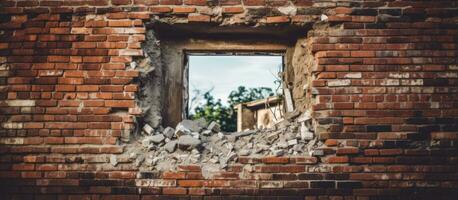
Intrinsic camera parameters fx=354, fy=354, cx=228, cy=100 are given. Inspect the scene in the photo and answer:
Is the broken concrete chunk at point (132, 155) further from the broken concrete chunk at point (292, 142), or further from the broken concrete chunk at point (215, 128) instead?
the broken concrete chunk at point (292, 142)

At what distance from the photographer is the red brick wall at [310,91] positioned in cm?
317

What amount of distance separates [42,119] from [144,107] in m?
0.93

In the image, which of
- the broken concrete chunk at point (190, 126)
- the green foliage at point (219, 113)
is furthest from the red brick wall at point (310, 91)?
the green foliage at point (219, 113)

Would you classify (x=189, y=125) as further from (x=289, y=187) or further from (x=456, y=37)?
(x=456, y=37)

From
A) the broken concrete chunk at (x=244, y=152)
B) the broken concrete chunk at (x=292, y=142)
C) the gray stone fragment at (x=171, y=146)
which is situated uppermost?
the broken concrete chunk at (x=292, y=142)

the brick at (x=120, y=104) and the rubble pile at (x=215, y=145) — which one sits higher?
the brick at (x=120, y=104)

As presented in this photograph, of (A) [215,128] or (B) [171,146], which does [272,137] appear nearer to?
(A) [215,128]

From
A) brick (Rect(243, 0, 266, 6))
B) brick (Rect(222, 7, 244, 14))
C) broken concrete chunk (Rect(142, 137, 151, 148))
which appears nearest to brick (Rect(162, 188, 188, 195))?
broken concrete chunk (Rect(142, 137, 151, 148))

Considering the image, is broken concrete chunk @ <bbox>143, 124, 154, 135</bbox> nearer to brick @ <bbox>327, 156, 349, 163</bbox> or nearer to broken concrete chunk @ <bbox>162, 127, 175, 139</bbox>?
→ broken concrete chunk @ <bbox>162, 127, 175, 139</bbox>

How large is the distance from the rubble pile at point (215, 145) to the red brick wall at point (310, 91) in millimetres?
105

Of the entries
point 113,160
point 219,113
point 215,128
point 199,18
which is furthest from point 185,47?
point 219,113

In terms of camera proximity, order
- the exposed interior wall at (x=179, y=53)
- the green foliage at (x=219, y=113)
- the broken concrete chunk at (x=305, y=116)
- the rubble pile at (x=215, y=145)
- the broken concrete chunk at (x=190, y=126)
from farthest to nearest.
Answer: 1. the green foliage at (x=219, y=113)
2. the exposed interior wall at (x=179, y=53)
3. the broken concrete chunk at (x=190, y=126)
4. the broken concrete chunk at (x=305, y=116)
5. the rubble pile at (x=215, y=145)

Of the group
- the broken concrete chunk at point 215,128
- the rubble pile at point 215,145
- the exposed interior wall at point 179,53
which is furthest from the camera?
the exposed interior wall at point 179,53

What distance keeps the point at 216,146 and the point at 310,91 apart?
3.43 ft
